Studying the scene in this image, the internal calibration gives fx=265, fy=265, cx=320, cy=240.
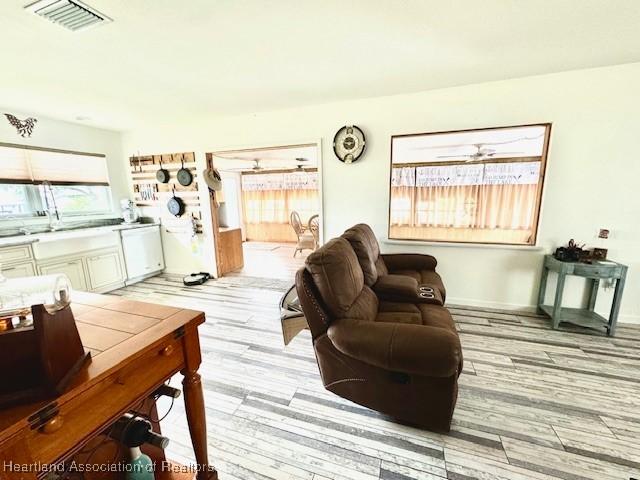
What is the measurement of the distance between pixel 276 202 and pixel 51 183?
468 centimetres

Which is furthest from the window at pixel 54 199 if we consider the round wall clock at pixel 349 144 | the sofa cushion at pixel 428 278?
the sofa cushion at pixel 428 278

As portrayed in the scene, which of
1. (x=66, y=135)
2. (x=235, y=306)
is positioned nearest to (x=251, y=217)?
(x=66, y=135)

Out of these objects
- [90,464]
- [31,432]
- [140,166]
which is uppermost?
[140,166]

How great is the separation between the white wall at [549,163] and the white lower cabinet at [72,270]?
2563mm

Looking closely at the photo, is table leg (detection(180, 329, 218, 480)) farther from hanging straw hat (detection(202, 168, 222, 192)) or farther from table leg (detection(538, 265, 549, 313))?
hanging straw hat (detection(202, 168, 222, 192))

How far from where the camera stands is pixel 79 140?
12.5 ft

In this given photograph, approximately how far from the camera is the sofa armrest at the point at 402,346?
130cm

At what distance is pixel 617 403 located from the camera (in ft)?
5.43

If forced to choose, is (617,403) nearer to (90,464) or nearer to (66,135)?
(90,464)

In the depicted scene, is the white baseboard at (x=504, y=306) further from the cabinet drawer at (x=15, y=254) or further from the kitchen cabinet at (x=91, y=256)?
the cabinet drawer at (x=15, y=254)

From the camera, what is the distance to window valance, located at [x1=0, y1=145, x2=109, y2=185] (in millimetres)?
3178

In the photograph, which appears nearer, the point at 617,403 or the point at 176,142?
the point at 617,403

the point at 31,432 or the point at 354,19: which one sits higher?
the point at 354,19

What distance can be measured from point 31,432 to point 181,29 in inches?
82.7
